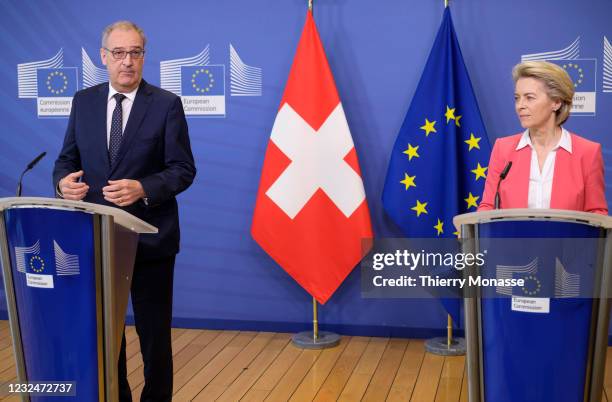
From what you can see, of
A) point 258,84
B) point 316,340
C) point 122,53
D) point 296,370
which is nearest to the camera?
point 122,53

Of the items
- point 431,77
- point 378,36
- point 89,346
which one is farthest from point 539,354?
point 378,36

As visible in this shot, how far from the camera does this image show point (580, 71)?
13.7 feet

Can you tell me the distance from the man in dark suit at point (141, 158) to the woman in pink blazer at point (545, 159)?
1.16 metres

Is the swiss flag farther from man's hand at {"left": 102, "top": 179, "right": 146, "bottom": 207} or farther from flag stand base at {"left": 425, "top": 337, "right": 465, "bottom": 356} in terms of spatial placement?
man's hand at {"left": 102, "top": 179, "right": 146, "bottom": 207}

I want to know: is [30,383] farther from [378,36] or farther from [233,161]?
[378,36]

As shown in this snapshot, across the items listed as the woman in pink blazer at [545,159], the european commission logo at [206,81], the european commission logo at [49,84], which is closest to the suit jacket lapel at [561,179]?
the woman in pink blazer at [545,159]

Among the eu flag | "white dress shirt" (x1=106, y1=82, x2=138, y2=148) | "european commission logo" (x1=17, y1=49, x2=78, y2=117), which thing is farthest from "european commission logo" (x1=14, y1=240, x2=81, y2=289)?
"european commission logo" (x1=17, y1=49, x2=78, y2=117)

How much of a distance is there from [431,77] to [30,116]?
2.56 m

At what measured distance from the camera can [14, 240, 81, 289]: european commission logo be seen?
2.15 metres

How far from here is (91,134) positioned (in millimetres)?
2834

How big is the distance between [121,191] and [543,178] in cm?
145

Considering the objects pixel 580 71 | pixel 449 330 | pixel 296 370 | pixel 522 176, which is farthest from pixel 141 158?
pixel 580 71

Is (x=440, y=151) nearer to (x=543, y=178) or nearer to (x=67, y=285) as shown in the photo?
(x=543, y=178)

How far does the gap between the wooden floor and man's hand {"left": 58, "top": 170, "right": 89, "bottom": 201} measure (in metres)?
1.23
